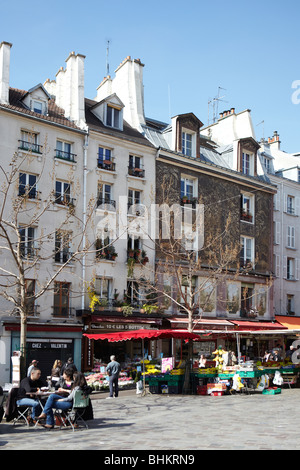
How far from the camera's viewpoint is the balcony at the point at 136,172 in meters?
29.4

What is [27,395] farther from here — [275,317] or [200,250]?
[275,317]

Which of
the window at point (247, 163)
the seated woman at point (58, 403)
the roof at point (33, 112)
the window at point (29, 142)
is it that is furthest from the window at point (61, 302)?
the window at point (247, 163)

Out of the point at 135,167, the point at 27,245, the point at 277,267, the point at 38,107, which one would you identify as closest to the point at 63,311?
the point at 27,245

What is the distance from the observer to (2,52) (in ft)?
86.5

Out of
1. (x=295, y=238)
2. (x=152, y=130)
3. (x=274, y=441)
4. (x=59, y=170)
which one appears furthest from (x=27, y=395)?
(x=295, y=238)

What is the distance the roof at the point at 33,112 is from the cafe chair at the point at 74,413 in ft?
54.8

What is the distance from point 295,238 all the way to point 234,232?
6952mm

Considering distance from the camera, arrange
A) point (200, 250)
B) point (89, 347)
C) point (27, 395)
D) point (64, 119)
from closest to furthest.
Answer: point (27, 395)
point (89, 347)
point (64, 119)
point (200, 250)

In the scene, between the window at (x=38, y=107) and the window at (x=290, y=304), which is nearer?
the window at (x=38, y=107)

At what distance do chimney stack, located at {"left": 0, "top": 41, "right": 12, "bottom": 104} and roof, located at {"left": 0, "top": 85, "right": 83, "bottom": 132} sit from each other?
44cm

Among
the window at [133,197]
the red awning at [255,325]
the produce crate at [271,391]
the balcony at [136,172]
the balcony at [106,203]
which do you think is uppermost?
the balcony at [136,172]

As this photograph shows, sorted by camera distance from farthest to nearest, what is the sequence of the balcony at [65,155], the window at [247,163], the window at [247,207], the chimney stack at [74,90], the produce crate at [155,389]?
the window at [247,163] < the window at [247,207] < the chimney stack at [74,90] < the balcony at [65,155] < the produce crate at [155,389]

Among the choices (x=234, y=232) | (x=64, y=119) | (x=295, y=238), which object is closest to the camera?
(x=64, y=119)

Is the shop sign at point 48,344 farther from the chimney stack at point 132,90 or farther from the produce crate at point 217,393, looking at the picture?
the chimney stack at point 132,90
